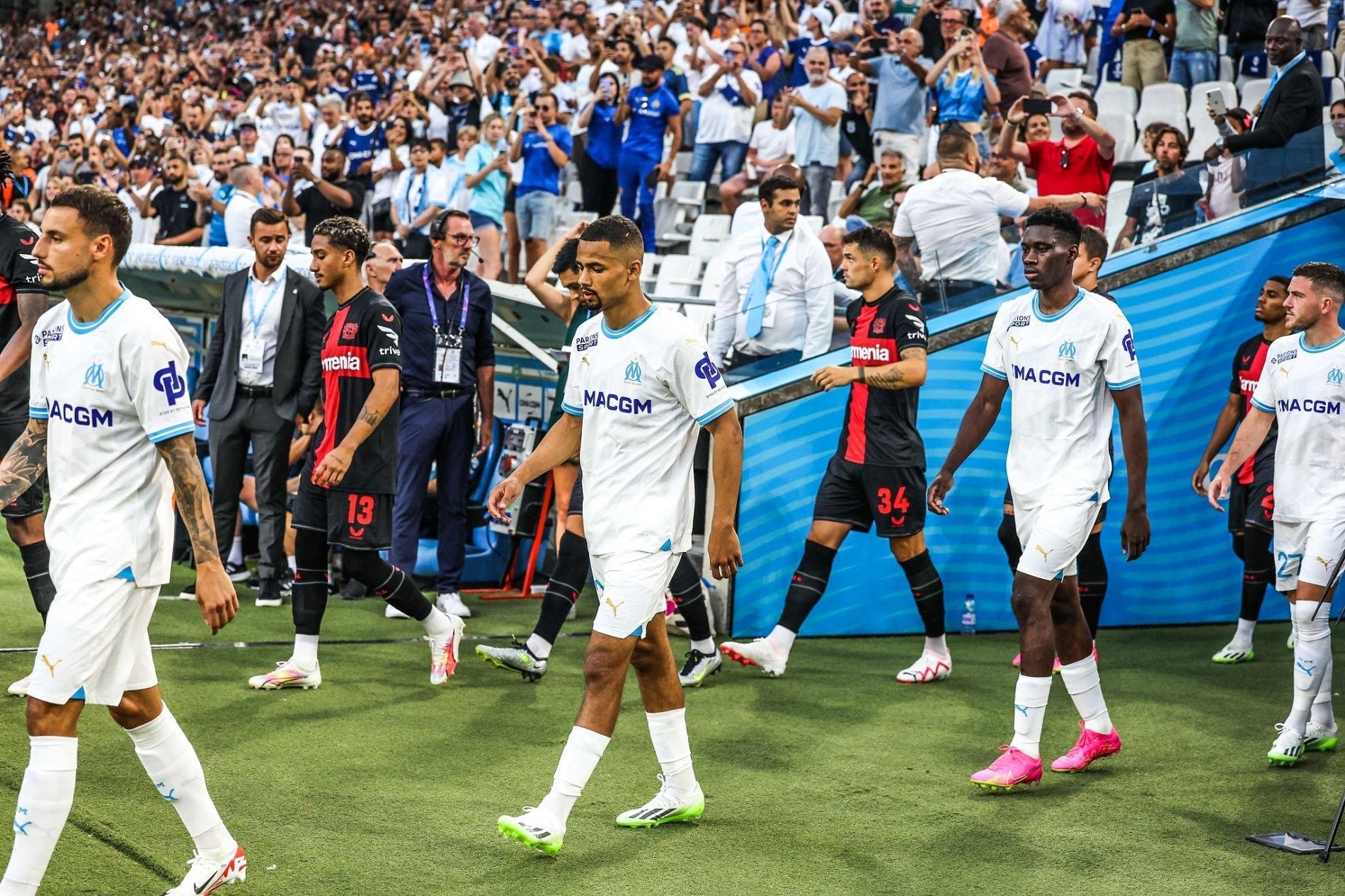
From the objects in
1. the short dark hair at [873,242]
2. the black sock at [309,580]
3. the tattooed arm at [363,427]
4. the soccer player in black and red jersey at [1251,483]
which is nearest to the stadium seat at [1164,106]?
the soccer player in black and red jersey at [1251,483]

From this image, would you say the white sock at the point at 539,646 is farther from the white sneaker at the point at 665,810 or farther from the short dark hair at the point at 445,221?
the short dark hair at the point at 445,221

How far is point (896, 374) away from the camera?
271 inches

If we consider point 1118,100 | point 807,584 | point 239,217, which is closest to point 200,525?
point 807,584

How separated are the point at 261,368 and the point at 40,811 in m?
5.03

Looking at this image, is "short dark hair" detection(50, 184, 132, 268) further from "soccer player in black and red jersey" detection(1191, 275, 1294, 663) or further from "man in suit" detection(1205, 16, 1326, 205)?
"man in suit" detection(1205, 16, 1326, 205)

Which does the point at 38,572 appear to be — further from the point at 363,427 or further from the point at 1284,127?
the point at 1284,127

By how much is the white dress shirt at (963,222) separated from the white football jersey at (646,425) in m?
4.21

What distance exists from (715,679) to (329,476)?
222 centimetres

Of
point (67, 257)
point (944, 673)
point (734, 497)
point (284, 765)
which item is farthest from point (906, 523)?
point (67, 257)

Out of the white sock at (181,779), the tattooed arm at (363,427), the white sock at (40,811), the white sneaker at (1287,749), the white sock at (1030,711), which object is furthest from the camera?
the tattooed arm at (363,427)

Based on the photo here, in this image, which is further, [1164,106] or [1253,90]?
[1164,106]

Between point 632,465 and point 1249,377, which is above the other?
point 1249,377

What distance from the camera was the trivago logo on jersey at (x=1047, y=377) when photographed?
5.45 metres

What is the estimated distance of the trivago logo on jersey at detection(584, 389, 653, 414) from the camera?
457 centimetres
